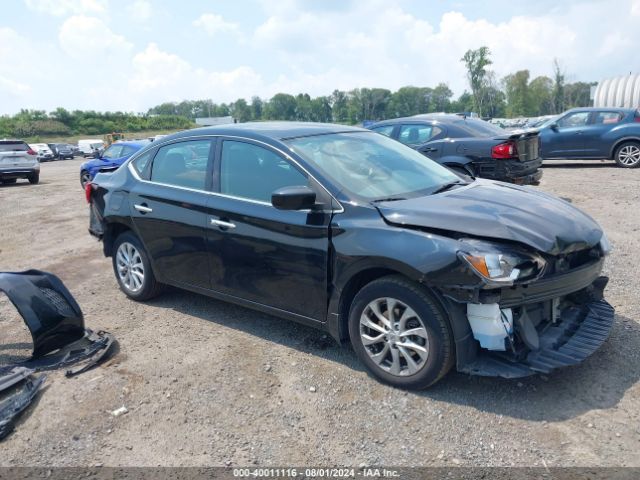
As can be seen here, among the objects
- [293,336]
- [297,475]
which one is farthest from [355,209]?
[297,475]

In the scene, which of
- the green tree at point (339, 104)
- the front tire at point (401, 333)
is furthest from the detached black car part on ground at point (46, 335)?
the green tree at point (339, 104)

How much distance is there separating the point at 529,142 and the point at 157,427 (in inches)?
297

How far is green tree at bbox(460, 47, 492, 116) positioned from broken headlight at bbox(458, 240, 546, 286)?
3529 inches

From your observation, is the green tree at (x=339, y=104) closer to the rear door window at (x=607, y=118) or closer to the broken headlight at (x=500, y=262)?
the rear door window at (x=607, y=118)

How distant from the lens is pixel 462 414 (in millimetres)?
3293

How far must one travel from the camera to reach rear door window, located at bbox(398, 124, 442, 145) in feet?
31.0

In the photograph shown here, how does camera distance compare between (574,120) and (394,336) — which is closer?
(394,336)

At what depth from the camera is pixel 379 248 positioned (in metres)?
3.49

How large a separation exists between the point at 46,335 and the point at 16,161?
16804 mm

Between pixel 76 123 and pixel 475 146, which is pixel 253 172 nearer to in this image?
pixel 475 146

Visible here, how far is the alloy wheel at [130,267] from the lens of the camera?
17.7ft

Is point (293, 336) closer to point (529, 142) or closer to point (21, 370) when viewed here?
point (21, 370)

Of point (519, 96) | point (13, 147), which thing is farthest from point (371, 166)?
point (519, 96)

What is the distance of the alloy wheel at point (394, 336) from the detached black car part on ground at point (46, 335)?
217cm
